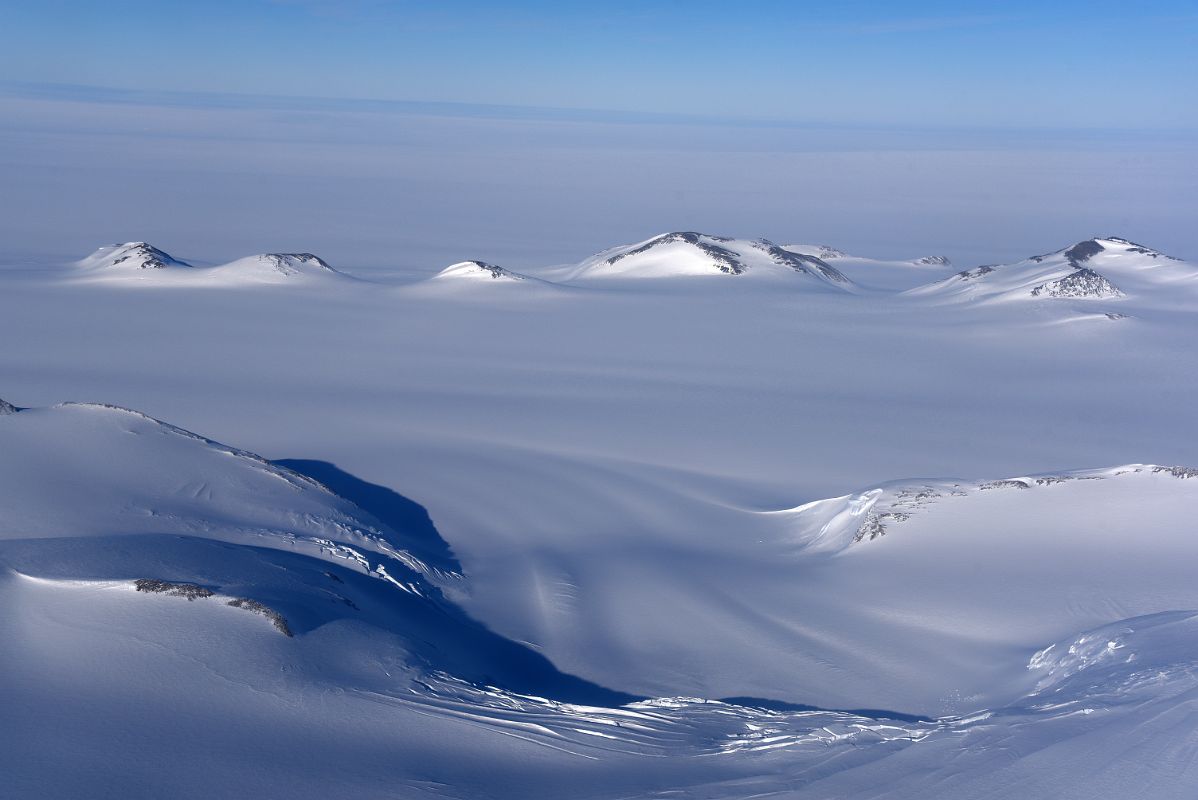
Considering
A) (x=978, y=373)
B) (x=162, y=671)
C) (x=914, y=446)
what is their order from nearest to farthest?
(x=162, y=671) < (x=914, y=446) < (x=978, y=373)

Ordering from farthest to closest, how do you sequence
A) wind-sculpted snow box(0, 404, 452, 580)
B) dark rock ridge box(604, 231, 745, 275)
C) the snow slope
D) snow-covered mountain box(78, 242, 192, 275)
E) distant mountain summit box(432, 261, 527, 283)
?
dark rock ridge box(604, 231, 745, 275) → snow-covered mountain box(78, 242, 192, 275) → distant mountain summit box(432, 261, 527, 283) → wind-sculpted snow box(0, 404, 452, 580) → the snow slope

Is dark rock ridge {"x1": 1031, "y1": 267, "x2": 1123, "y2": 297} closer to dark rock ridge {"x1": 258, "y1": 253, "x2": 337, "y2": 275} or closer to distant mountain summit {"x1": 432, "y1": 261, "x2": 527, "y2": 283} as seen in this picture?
distant mountain summit {"x1": 432, "y1": 261, "x2": 527, "y2": 283}

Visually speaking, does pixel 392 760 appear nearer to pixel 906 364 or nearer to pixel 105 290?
pixel 906 364

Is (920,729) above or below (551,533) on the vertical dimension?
below

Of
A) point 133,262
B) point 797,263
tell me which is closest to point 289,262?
point 133,262

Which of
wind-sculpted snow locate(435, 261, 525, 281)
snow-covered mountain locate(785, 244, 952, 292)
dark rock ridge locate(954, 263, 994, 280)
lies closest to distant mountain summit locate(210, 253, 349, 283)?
wind-sculpted snow locate(435, 261, 525, 281)

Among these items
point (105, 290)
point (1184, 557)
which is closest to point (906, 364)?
point (1184, 557)

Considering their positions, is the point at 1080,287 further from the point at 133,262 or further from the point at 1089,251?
the point at 133,262
